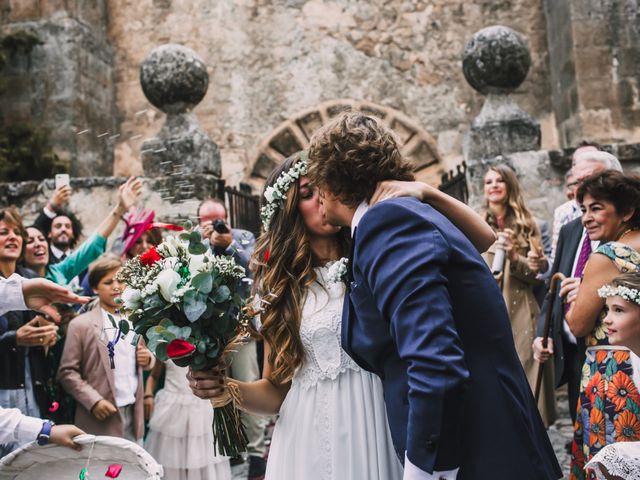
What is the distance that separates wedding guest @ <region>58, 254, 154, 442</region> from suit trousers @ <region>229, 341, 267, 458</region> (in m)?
0.85

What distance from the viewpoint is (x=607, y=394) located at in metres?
3.38

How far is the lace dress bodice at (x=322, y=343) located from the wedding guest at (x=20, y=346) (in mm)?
1883

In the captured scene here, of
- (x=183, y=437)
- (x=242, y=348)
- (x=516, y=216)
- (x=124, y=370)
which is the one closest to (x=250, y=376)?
(x=242, y=348)

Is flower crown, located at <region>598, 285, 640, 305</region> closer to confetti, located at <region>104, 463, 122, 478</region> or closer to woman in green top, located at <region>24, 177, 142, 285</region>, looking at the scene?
confetti, located at <region>104, 463, 122, 478</region>

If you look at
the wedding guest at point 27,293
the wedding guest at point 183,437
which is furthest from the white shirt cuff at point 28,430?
the wedding guest at point 183,437

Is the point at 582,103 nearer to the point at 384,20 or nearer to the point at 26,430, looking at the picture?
the point at 384,20

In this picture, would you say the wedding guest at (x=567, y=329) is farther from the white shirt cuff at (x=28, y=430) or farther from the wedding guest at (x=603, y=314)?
the white shirt cuff at (x=28, y=430)

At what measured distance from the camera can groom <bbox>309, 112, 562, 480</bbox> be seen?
1850mm

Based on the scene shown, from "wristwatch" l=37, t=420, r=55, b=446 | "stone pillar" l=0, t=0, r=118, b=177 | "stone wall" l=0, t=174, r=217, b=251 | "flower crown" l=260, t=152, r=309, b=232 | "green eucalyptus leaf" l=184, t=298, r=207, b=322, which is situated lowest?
"wristwatch" l=37, t=420, r=55, b=446

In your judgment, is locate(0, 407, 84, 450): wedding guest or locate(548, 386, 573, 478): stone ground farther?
locate(548, 386, 573, 478): stone ground

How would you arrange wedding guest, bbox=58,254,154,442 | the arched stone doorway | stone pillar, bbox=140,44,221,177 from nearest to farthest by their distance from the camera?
1. wedding guest, bbox=58,254,154,442
2. stone pillar, bbox=140,44,221,177
3. the arched stone doorway

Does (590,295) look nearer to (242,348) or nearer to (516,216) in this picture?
(516,216)

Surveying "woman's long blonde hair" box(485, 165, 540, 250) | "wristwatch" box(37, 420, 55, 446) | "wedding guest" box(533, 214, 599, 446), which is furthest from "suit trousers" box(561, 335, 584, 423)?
"wristwatch" box(37, 420, 55, 446)

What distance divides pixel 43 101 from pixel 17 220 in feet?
18.5
